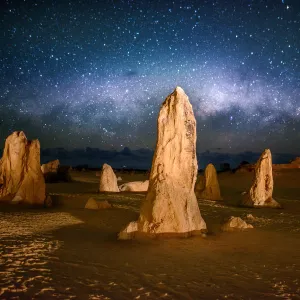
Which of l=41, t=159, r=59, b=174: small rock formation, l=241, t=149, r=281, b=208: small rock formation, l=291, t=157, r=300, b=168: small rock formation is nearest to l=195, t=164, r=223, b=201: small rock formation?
l=241, t=149, r=281, b=208: small rock formation

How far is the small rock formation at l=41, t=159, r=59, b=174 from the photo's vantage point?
121 ft

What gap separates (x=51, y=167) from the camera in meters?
37.5

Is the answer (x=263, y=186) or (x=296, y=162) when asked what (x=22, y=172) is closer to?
(x=263, y=186)

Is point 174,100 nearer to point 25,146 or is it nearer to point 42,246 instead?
point 42,246

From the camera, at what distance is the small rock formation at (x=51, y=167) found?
36906mm

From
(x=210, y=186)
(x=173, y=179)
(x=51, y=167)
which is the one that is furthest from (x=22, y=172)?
(x=51, y=167)

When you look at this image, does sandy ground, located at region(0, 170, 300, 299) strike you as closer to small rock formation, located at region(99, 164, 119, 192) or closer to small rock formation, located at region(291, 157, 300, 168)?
small rock formation, located at region(99, 164, 119, 192)

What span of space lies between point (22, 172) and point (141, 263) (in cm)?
1292

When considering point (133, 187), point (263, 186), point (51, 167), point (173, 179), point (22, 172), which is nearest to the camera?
point (173, 179)

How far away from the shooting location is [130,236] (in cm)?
982

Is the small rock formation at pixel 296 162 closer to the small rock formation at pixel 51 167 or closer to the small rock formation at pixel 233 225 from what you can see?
the small rock formation at pixel 51 167

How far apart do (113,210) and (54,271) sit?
9.49 m

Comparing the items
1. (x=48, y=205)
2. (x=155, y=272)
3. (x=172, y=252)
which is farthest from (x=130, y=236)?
(x=48, y=205)

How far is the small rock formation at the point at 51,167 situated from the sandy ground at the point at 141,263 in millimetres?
25110
